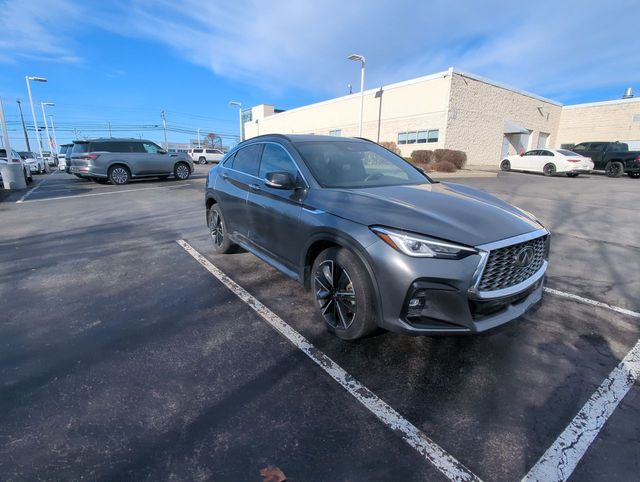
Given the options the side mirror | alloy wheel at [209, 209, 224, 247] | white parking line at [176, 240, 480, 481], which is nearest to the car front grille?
white parking line at [176, 240, 480, 481]

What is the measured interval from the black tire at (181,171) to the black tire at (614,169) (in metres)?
24.2

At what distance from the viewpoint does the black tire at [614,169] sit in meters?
21.0

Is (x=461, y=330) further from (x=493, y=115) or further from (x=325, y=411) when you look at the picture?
(x=493, y=115)

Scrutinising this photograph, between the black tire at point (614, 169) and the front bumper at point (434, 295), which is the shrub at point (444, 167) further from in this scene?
the front bumper at point (434, 295)

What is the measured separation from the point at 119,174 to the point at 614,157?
26723 mm

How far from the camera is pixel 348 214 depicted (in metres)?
2.79

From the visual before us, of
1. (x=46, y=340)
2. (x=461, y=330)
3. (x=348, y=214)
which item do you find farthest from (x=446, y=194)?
(x=46, y=340)

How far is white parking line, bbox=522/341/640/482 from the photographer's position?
1.87m

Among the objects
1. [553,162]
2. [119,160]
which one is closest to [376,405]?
[119,160]

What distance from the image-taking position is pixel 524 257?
2.62 meters

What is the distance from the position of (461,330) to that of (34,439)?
2.62 m

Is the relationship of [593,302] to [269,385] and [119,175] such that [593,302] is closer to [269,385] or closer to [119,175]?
[269,385]

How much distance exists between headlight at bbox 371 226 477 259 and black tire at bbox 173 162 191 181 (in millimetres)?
16381

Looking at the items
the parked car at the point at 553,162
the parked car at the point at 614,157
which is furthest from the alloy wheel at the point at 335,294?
the parked car at the point at 614,157
